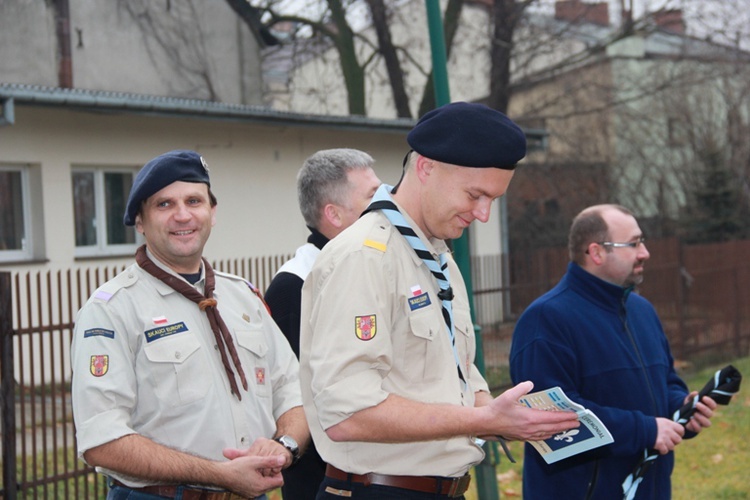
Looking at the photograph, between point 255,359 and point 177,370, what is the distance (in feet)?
1.26

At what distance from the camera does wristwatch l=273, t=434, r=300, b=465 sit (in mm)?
3338

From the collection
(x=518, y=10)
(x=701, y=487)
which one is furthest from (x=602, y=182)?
(x=701, y=487)

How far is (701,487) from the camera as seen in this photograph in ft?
24.5

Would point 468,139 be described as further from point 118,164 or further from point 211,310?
point 118,164

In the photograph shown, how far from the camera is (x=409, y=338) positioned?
2.71m

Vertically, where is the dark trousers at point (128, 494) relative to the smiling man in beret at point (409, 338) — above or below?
below

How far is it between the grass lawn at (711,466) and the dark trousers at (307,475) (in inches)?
140

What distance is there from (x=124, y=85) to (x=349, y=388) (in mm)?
14797

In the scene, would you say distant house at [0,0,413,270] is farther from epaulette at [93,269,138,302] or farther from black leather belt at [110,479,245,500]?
black leather belt at [110,479,245,500]

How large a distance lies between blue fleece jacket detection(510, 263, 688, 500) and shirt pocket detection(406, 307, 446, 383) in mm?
1591

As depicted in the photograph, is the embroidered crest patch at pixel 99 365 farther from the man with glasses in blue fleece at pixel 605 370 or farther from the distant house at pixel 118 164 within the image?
the distant house at pixel 118 164

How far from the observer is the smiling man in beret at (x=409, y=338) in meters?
2.53

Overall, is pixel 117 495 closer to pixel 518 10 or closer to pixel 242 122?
pixel 242 122

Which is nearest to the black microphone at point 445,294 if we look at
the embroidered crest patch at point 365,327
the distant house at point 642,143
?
the embroidered crest patch at point 365,327
